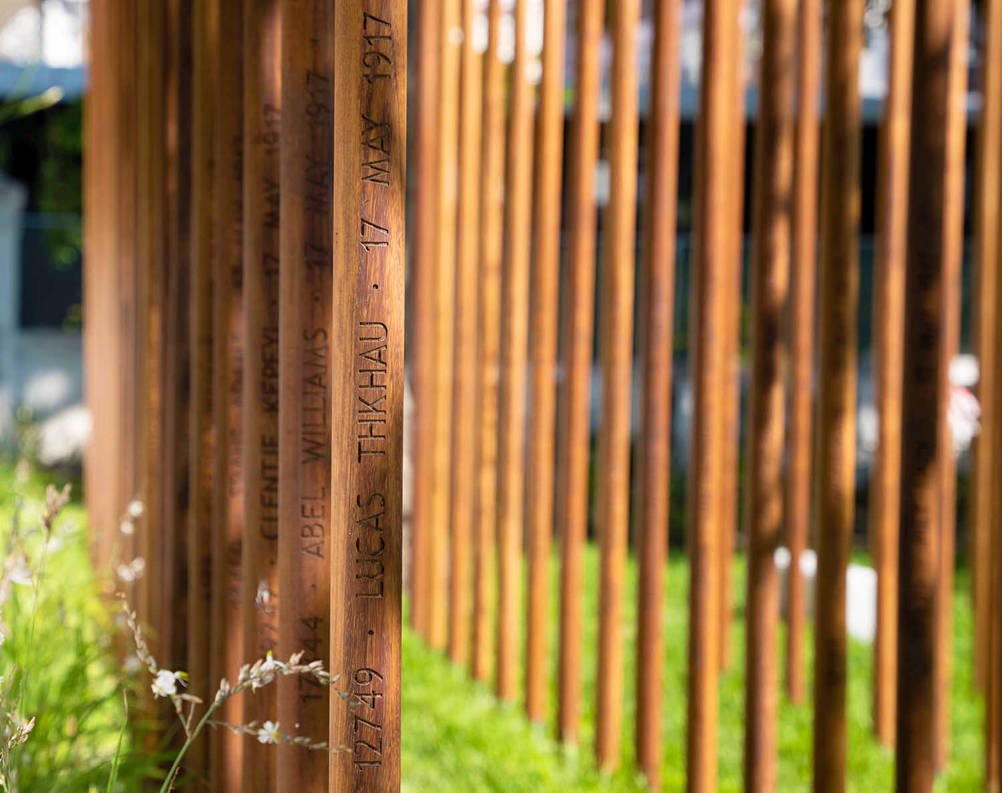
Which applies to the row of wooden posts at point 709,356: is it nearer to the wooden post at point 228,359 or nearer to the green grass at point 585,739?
the green grass at point 585,739

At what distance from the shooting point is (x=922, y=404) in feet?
5.46

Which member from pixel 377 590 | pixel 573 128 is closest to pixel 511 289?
pixel 573 128

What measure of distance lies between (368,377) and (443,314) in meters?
2.60

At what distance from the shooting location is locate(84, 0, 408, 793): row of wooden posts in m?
1.19

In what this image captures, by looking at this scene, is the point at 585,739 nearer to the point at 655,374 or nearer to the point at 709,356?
the point at 655,374

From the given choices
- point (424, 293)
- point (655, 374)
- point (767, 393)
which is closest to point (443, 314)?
point (424, 293)

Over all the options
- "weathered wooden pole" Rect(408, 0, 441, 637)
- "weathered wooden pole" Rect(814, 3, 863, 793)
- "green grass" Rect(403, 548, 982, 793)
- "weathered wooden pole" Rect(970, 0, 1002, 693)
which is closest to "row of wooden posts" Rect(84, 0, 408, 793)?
"green grass" Rect(403, 548, 982, 793)

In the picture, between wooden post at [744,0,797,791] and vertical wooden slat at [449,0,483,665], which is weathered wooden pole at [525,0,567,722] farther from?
wooden post at [744,0,797,791]

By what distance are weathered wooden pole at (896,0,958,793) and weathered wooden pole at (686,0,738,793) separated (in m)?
0.74

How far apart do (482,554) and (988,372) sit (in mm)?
1469

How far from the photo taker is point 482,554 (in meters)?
3.48

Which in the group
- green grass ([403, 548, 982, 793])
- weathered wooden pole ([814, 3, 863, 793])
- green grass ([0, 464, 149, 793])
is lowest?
green grass ([403, 548, 982, 793])

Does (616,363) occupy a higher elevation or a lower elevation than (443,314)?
lower

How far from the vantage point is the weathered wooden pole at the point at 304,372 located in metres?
1.42
